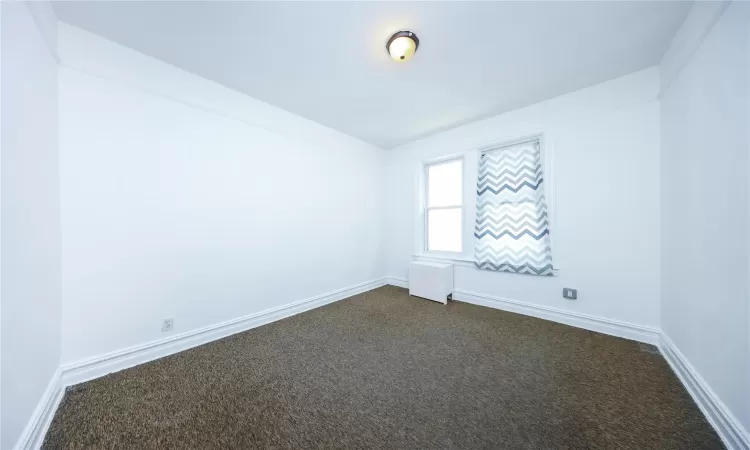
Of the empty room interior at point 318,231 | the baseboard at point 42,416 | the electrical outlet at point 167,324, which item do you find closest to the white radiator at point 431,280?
the empty room interior at point 318,231

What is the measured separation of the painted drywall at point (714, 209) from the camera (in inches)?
46.0

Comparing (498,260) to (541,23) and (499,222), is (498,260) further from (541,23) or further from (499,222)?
(541,23)

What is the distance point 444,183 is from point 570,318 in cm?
223

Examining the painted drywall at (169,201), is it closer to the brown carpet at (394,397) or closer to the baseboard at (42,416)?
the baseboard at (42,416)

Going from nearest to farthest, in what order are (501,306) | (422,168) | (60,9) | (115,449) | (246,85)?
(115,449)
(60,9)
(246,85)
(501,306)
(422,168)

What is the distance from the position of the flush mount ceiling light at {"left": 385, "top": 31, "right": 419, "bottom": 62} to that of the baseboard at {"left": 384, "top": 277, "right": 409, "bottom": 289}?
3083mm

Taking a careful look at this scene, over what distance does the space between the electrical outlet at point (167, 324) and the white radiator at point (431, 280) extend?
275 cm

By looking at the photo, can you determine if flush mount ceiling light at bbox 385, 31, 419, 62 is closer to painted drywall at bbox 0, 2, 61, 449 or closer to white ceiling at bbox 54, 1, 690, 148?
white ceiling at bbox 54, 1, 690, 148

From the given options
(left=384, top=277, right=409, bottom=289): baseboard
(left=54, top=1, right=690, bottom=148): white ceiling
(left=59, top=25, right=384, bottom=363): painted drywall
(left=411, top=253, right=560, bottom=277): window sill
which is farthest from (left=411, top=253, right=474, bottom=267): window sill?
(left=54, top=1, right=690, bottom=148): white ceiling

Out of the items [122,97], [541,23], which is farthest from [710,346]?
[122,97]

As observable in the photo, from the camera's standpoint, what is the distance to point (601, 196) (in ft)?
7.80

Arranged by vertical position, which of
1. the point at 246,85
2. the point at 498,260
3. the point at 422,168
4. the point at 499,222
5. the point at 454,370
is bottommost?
the point at 454,370

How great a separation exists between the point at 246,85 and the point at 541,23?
8.18 ft

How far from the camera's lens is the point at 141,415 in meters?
1.36
